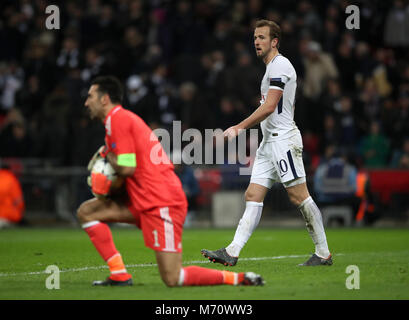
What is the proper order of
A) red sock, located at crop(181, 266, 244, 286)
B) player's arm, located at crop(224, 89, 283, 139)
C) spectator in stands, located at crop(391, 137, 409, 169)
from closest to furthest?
red sock, located at crop(181, 266, 244, 286) → player's arm, located at crop(224, 89, 283, 139) → spectator in stands, located at crop(391, 137, 409, 169)

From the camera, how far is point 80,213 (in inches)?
311

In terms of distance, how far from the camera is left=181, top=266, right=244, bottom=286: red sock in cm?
760

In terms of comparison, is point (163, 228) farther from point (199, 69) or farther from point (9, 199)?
point (199, 69)

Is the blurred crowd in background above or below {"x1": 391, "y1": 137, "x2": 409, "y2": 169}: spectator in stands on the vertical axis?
above

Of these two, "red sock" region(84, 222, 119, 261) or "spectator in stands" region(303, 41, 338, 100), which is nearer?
"red sock" region(84, 222, 119, 261)

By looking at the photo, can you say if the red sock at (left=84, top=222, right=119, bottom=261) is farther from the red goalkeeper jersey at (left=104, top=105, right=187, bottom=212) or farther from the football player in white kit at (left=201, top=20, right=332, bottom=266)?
the football player in white kit at (left=201, top=20, right=332, bottom=266)

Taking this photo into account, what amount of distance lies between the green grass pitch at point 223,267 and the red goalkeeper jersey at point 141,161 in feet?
2.63

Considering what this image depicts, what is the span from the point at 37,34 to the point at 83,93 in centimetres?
359

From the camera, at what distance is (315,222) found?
9641 mm

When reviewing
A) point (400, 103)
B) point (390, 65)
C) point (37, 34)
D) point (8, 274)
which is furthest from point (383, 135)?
point (8, 274)

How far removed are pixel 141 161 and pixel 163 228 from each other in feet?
2.14

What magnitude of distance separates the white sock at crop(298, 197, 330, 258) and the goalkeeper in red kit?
2.05 meters

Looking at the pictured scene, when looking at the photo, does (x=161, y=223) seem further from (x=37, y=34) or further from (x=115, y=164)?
(x=37, y=34)

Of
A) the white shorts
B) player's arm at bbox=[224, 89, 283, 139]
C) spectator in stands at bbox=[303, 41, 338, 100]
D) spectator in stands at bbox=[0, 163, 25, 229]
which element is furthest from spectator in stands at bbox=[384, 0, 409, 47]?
player's arm at bbox=[224, 89, 283, 139]
